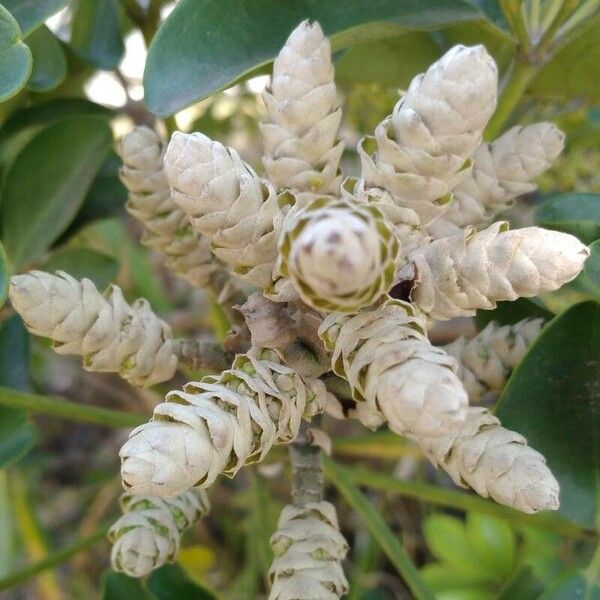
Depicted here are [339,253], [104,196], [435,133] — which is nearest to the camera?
[339,253]

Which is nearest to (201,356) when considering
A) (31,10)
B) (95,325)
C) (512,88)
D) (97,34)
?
(95,325)

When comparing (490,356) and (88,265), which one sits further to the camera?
(88,265)

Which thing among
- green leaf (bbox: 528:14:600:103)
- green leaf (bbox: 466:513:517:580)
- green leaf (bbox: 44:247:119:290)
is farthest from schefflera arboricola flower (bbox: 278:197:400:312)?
green leaf (bbox: 466:513:517:580)

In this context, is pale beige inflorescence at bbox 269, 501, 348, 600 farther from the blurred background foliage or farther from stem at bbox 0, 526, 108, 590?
stem at bbox 0, 526, 108, 590

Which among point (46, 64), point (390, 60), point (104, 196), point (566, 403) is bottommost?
point (566, 403)

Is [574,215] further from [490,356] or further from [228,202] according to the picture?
[228,202]

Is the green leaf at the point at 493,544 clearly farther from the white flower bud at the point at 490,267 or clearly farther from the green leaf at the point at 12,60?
the green leaf at the point at 12,60

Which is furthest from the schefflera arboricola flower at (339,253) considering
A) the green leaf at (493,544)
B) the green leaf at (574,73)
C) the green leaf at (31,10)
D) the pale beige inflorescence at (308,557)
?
the green leaf at (493,544)
